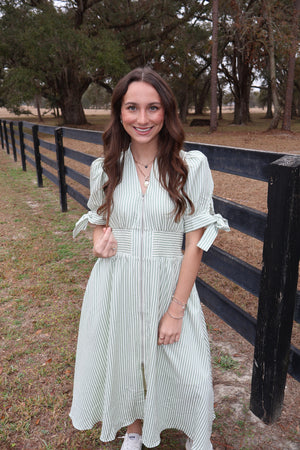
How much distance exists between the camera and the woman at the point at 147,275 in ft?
5.49

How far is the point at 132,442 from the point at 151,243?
109 cm

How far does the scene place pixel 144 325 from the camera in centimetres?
177

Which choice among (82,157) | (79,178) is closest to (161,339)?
(82,157)

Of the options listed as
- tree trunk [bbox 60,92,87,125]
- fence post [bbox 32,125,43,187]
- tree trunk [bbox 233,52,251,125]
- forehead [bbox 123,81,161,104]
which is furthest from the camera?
tree trunk [bbox 233,52,251,125]

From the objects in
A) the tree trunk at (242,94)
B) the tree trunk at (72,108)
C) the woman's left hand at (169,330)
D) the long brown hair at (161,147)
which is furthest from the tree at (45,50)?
the woman's left hand at (169,330)

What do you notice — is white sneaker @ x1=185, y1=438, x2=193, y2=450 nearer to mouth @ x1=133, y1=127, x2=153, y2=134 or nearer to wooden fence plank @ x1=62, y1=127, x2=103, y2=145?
mouth @ x1=133, y1=127, x2=153, y2=134

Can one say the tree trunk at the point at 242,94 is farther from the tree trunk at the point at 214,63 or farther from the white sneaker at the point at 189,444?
the white sneaker at the point at 189,444

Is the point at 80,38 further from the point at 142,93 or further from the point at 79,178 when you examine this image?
the point at 142,93

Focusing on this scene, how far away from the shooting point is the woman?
5.49ft

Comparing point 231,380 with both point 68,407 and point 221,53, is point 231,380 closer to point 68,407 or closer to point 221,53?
point 68,407

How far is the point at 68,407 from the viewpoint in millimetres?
2391

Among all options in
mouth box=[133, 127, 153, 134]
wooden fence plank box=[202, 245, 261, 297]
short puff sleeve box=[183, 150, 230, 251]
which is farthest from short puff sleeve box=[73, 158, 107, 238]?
wooden fence plank box=[202, 245, 261, 297]

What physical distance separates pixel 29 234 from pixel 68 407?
3576mm

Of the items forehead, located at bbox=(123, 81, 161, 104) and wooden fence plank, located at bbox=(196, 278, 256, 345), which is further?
wooden fence plank, located at bbox=(196, 278, 256, 345)
